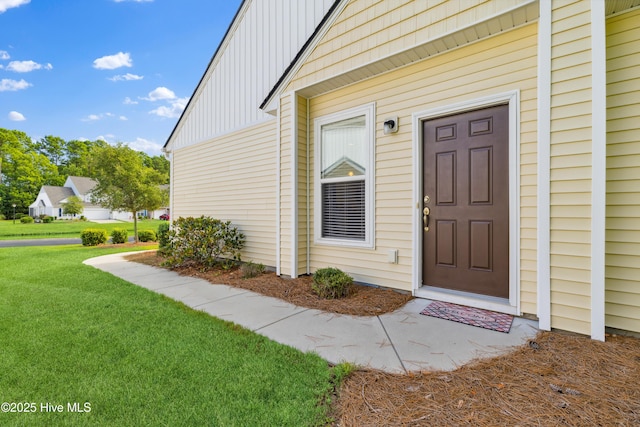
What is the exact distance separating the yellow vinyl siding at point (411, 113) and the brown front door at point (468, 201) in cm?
19

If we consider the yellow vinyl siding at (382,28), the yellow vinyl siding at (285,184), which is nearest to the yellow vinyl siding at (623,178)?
the yellow vinyl siding at (382,28)

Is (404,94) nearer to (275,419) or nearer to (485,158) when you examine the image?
(485,158)

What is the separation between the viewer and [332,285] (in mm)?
→ 3375

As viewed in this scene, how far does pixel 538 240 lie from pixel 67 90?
3203cm

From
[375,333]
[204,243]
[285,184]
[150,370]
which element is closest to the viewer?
[150,370]

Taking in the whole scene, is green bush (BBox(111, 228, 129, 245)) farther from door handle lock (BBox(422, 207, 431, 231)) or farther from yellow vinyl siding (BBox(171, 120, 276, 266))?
door handle lock (BBox(422, 207, 431, 231))

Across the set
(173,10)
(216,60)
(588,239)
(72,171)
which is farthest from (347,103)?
(72,171)

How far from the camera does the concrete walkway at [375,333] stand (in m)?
2.03

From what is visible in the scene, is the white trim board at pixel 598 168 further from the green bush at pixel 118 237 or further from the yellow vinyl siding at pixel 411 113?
the green bush at pixel 118 237

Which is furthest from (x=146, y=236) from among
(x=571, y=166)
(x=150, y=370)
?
(x=571, y=166)

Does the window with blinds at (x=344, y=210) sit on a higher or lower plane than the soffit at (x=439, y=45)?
lower

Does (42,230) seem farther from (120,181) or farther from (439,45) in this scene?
(439,45)

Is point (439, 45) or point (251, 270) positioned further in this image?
point (251, 270)

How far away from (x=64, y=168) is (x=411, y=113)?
2274 inches
